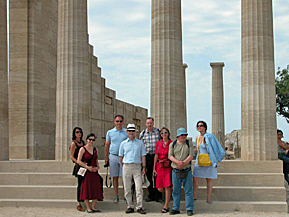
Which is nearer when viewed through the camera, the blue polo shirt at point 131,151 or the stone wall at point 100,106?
the blue polo shirt at point 131,151

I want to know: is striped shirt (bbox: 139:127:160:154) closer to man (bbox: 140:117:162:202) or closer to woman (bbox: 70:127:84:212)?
man (bbox: 140:117:162:202)

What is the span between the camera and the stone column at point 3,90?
15.3m

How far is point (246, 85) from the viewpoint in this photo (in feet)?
44.9

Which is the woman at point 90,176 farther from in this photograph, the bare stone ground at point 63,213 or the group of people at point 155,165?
the bare stone ground at point 63,213

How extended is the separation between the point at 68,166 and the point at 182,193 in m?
4.85

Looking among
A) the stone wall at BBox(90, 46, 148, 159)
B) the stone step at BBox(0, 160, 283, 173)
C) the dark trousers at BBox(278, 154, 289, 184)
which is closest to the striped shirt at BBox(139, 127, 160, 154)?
the stone step at BBox(0, 160, 283, 173)

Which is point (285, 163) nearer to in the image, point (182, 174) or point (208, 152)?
point (208, 152)

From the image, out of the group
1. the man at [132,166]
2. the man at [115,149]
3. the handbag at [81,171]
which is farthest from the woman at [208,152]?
the handbag at [81,171]

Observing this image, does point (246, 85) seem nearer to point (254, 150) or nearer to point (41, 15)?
point (254, 150)

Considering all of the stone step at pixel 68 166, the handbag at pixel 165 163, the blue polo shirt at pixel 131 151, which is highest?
the blue polo shirt at pixel 131 151

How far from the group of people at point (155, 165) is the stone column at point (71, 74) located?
379 cm

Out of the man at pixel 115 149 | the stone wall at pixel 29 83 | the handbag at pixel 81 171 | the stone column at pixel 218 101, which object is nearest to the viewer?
the handbag at pixel 81 171

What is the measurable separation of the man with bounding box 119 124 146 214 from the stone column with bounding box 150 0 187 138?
4678mm

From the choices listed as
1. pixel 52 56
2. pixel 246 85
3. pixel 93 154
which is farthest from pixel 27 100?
pixel 246 85
